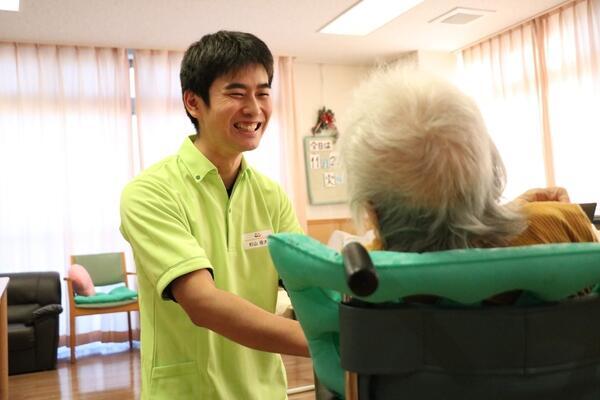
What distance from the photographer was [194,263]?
111 centimetres

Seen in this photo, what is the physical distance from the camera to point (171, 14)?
4820mm

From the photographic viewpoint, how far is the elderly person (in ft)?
2.48

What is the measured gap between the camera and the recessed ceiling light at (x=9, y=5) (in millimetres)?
4395

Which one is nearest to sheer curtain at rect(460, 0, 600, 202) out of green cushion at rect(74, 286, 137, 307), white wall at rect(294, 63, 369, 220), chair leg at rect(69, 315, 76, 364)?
white wall at rect(294, 63, 369, 220)

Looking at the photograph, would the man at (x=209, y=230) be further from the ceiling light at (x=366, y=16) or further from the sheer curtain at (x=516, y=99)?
the sheer curtain at (x=516, y=99)

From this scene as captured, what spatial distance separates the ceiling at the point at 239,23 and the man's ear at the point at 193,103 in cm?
342

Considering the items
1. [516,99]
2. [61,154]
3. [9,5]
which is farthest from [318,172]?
[9,5]

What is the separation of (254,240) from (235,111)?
307 mm

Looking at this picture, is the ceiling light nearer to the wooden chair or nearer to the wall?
the wall

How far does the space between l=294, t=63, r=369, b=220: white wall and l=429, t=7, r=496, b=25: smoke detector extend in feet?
4.84

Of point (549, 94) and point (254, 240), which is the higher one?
point (549, 94)

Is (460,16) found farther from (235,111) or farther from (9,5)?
(235,111)

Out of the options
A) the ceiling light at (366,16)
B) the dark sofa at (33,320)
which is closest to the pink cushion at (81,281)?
the dark sofa at (33,320)

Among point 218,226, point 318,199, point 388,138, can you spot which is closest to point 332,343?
point 388,138
